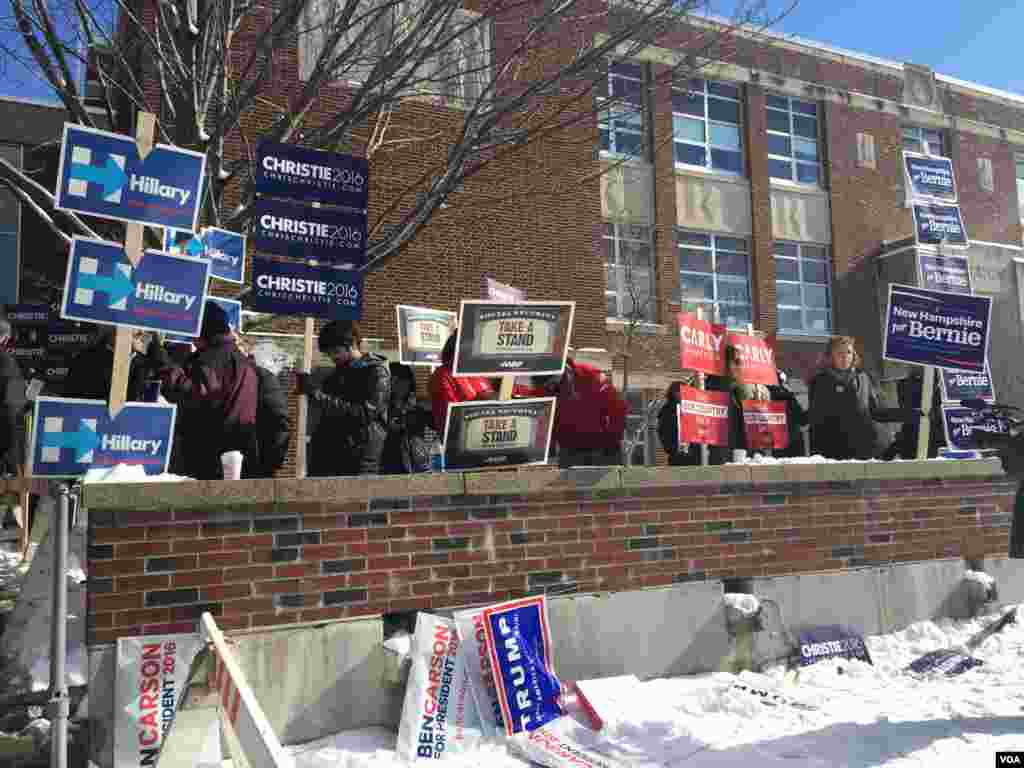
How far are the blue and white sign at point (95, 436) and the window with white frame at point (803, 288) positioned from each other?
56.7 ft

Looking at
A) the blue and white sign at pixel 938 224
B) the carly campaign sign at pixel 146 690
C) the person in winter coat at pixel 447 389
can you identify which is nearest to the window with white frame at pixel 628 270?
the blue and white sign at pixel 938 224

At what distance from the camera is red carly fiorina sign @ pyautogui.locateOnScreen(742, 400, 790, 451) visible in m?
6.99

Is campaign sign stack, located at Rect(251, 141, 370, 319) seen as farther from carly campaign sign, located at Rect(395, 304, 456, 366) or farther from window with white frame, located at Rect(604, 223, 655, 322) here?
window with white frame, located at Rect(604, 223, 655, 322)

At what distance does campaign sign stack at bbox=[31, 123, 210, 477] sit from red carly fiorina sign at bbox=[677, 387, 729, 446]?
335 cm

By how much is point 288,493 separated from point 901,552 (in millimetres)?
4333

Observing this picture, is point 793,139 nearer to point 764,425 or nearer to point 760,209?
point 760,209

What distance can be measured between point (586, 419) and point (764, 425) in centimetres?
178

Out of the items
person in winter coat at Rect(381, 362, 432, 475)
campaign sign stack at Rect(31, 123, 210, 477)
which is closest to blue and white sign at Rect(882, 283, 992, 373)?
person in winter coat at Rect(381, 362, 432, 475)

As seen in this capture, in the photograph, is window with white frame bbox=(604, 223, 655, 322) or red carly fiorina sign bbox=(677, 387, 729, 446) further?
window with white frame bbox=(604, 223, 655, 322)

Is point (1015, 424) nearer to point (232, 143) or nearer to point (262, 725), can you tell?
point (262, 725)

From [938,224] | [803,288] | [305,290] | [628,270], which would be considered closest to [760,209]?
[803,288]

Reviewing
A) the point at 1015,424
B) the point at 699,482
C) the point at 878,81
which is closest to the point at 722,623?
the point at 699,482

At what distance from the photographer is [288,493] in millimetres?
4203

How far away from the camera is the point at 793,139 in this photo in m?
21.5
